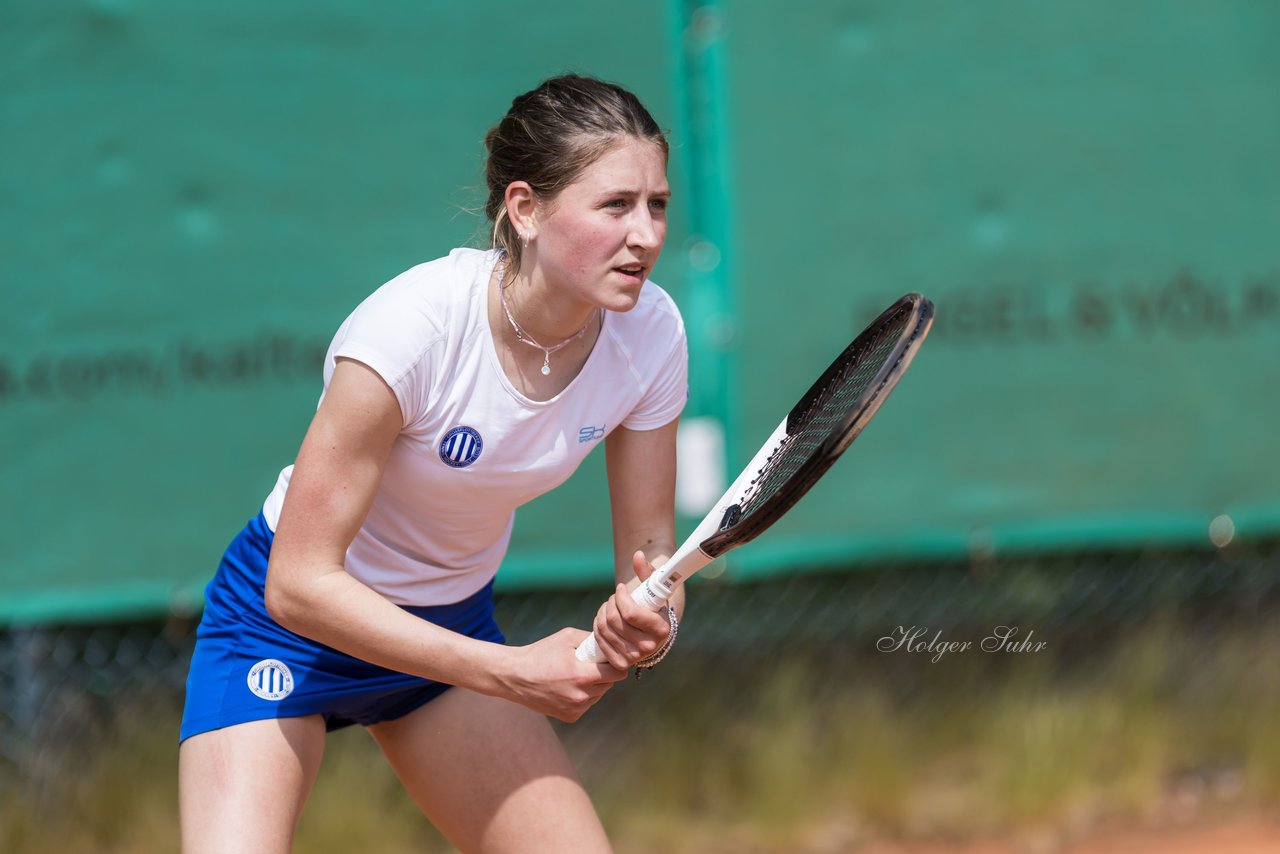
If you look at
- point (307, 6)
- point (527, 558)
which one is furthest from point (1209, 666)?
point (307, 6)

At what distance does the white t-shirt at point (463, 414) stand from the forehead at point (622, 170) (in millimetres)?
246

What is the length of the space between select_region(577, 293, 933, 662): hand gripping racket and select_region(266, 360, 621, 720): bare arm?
73 millimetres

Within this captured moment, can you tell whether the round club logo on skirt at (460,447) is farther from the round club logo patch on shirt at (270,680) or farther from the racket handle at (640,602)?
the round club logo patch on shirt at (270,680)

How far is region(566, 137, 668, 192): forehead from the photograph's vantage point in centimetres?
217

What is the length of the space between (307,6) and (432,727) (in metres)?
2.25

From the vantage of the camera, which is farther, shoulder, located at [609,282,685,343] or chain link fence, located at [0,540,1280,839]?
chain link fence, located at [0,540,1280,839]

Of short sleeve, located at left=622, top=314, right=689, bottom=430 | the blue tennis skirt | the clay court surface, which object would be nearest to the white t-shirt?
short sleeve, located at left=622, top=314, right=689, bottom=430

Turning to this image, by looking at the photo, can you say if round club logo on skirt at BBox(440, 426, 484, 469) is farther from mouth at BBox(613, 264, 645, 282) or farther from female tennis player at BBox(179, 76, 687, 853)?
mouth at BBox(613, 264, 645, 282)

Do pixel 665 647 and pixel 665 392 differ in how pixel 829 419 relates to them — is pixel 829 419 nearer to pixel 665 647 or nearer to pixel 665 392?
pixel 665 392

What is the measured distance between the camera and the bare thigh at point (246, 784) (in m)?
2.20

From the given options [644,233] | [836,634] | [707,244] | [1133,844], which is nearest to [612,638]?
[644,233]

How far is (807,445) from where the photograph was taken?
223cm

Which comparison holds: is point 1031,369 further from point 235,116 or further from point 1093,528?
point 235,116

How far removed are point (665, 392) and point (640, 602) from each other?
1.46 feet
